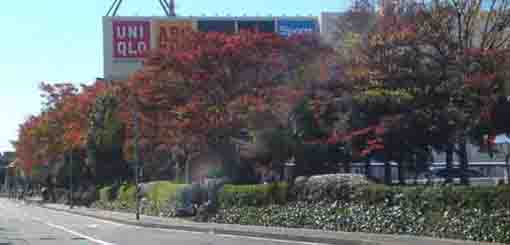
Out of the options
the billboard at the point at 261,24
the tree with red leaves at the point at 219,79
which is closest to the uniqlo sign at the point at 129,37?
the billboard at the point at 261,24

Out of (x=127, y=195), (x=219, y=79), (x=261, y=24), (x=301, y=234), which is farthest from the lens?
(x=261, y=24)

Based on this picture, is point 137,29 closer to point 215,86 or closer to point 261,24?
point 261,24

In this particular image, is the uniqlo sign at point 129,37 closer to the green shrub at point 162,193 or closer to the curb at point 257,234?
the green shrub at point 162,193

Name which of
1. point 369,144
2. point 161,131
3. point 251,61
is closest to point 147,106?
point 161,131

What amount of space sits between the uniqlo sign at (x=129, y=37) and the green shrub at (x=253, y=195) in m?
33.8

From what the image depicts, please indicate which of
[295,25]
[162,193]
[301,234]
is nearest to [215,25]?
[295,25]

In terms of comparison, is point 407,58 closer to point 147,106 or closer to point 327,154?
point 327,154

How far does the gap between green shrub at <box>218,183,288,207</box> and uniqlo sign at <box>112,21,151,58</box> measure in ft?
111

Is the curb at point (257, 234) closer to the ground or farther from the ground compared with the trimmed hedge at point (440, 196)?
closer to the ground

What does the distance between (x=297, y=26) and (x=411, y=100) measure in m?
39.7

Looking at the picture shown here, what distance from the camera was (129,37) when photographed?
67812mm

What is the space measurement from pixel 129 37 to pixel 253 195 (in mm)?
37390

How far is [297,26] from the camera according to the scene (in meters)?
68.8

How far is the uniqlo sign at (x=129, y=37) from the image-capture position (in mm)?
→ 67312
